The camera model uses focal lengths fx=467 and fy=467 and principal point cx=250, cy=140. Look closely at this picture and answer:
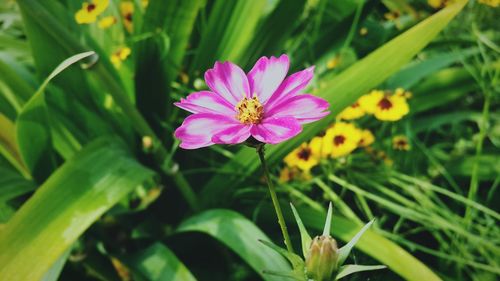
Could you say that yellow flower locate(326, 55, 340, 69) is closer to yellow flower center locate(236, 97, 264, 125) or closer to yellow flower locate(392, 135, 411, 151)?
yellow flower locate(392, 135, 411, 151)

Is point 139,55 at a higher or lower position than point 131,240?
higher

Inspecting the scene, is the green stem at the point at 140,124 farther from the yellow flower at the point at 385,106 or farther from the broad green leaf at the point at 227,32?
the yellow flower at the point at 385,106

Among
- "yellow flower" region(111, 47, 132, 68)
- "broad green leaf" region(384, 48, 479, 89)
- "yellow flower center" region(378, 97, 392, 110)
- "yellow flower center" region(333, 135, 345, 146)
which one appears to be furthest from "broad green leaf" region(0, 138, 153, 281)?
"broad green leaf" region(384, 48, 479, 89)

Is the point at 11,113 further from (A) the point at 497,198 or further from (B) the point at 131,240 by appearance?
(A) the point at 497,198

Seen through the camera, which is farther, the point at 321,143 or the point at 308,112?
the point at 321,143

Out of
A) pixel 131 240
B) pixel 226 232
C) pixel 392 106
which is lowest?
pixel 131 240

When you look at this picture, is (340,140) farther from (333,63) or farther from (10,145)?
(10,145)

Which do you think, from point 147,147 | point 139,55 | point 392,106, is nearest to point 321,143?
point 392,106

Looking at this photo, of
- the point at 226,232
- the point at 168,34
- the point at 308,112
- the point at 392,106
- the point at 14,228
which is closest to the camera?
the point at 308,112

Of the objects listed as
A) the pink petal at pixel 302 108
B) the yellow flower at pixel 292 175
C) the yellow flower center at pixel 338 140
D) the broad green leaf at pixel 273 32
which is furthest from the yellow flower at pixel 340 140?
the pink petal at pixel 302 108
